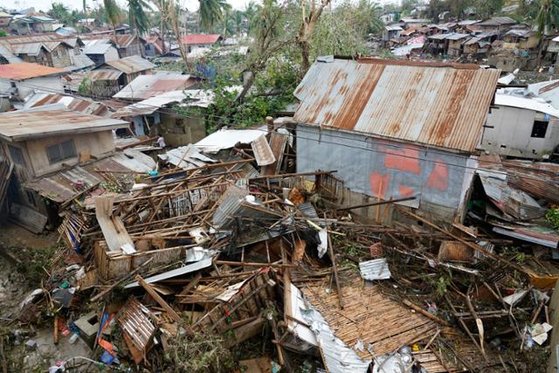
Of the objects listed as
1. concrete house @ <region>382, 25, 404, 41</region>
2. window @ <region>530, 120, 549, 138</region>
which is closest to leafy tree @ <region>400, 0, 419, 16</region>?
concrete house @ <region>382, 25, 404, 41</region>

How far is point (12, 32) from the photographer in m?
58.3

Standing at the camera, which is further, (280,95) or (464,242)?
(280,95)

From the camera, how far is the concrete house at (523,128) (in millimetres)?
17922

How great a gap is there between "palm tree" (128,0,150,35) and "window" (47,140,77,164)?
131 feet

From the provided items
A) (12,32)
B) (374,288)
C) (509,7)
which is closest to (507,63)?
(509,7)

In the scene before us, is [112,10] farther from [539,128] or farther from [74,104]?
[539,128]

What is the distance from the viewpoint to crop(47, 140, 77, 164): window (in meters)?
15.7

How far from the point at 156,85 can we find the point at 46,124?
44.7 ft

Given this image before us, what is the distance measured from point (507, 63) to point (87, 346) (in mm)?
43626

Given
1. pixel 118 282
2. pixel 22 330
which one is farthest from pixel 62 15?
pixel 118 282

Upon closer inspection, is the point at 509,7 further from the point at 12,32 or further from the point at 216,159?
the point at 12,32

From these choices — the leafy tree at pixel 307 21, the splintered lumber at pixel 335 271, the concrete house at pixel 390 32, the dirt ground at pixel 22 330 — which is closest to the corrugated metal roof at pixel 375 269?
the splintered lumber at pixel 335 271

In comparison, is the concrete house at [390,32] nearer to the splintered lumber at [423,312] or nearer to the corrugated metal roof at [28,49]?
the corrugated metal roof at [28,49]

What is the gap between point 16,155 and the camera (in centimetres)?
1534
